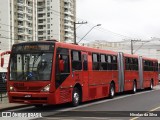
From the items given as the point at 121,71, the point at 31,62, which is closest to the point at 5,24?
the point at 121,71

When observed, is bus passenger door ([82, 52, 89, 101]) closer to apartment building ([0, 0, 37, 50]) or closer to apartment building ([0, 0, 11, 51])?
apartment building ([0, 0, 37, 50])

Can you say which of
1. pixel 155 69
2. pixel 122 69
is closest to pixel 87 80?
pixel 122 69

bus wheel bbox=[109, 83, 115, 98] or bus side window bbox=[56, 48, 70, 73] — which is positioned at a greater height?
bus side window bbox=[56, 48, 70, 73]

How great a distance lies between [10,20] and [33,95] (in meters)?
101

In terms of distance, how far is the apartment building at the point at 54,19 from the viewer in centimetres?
13650

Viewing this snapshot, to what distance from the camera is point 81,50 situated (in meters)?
19.9

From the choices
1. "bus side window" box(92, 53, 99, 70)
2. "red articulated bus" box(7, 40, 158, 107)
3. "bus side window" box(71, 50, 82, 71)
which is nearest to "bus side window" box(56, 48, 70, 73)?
"red articulated bus" box(7, 40, 158, 107)

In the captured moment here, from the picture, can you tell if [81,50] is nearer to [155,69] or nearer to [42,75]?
[42,75]

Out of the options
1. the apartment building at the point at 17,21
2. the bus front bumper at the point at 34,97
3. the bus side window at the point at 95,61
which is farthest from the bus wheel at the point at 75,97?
the apartment building at the point at 17,21

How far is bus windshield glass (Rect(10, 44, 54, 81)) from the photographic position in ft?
54.4

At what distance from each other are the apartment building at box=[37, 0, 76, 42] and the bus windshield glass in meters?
117

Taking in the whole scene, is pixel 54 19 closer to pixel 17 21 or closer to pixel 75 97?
pixel 17 21

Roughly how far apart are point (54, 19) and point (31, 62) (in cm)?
12212

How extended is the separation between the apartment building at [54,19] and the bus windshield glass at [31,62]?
4623 inches
